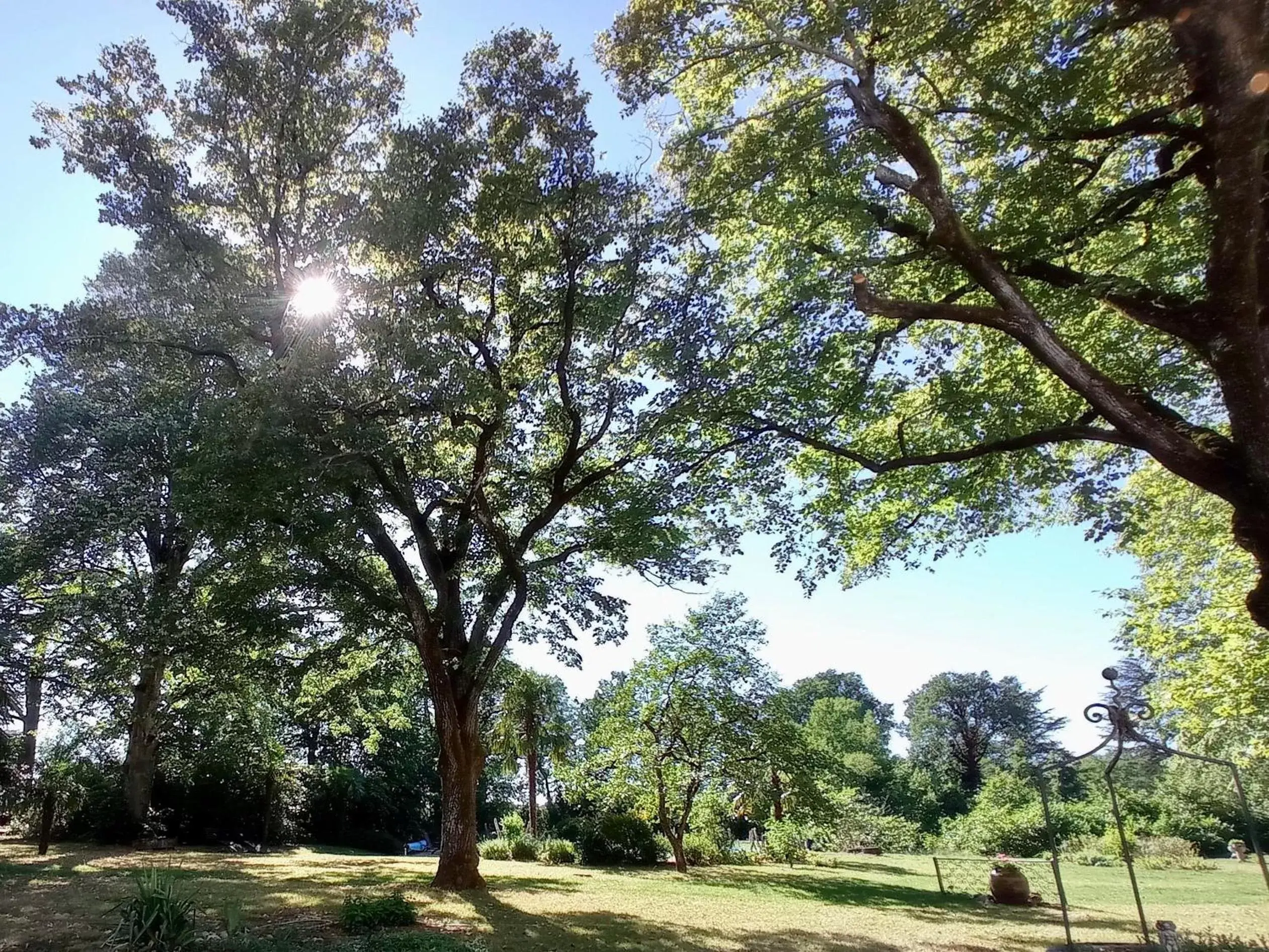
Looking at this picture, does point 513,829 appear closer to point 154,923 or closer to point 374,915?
point 374,915

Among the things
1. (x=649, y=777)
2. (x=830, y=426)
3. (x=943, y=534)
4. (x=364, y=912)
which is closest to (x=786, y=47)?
(x=830, y=426)

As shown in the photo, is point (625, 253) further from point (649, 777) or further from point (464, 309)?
point (649, 777)

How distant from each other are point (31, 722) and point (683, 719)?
21.3 meters

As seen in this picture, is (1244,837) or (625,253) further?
(1244,837)

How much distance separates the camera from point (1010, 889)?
11.8 m

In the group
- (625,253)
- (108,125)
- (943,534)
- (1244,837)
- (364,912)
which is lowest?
(1244,837)

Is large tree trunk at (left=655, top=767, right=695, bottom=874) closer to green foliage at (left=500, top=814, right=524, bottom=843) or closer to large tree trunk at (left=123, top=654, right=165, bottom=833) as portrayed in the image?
green foliage at (left=500, top=814, right=524, bottom=843)

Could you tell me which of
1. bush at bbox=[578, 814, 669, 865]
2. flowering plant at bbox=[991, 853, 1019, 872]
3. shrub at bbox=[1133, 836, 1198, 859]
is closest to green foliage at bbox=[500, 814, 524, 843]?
bush at bbox=[578, 814, 669, 865]

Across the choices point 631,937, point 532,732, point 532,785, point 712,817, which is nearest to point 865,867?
point 712,817

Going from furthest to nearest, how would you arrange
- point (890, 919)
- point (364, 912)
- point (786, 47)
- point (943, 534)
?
point (943, 534), point (890, 919), point (786, 47), point (364, 912)

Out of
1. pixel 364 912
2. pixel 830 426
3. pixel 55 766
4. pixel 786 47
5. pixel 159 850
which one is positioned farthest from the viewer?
pixel 55 766

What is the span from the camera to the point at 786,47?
9.07 metres

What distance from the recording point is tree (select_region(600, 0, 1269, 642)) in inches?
230

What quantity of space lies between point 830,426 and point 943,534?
111 inches
